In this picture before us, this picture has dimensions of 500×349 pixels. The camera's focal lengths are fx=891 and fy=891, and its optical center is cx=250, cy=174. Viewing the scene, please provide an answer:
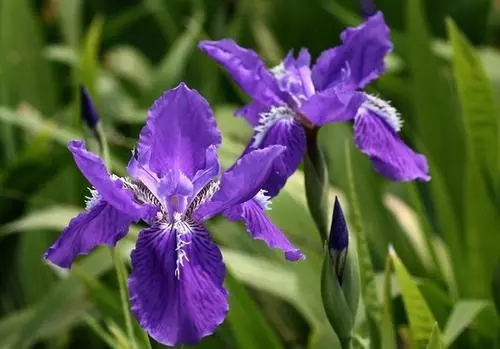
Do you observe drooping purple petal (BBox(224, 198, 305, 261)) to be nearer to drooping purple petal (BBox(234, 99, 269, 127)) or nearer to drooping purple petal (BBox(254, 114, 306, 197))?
drooping purple petal (BBox(254, 114, 306, 197))

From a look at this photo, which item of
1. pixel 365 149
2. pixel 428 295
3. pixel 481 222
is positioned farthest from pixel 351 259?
pixel 481 222

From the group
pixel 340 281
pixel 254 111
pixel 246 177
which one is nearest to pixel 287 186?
pixel 254 111

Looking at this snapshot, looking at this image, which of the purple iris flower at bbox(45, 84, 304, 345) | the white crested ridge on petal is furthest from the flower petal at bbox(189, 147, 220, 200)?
the white crested ridge on petal

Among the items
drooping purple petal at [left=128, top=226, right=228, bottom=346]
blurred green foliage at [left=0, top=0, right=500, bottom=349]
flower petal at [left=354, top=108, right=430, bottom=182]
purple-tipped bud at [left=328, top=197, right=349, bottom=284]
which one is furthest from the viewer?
blurred green foliage at [left=0, top=0, right=500, bottom=349]

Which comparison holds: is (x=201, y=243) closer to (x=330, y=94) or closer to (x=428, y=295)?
(x=330, y=94)

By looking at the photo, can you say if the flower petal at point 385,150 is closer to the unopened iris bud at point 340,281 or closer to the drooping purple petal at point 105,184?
the unopened iris bud at point 340,281

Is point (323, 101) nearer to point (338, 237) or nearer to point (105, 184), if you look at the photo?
point (338, 237)
